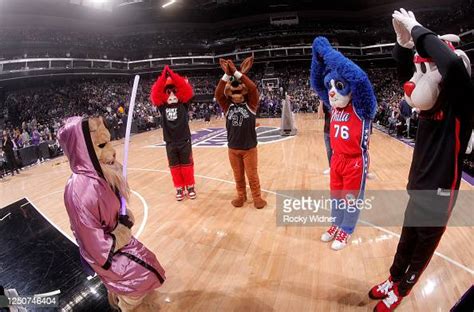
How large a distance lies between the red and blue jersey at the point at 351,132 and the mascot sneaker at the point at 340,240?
0.81m

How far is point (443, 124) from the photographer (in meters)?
1.71

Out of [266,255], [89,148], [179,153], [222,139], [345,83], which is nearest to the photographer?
[89,148]

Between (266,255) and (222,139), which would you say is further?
(222,139)

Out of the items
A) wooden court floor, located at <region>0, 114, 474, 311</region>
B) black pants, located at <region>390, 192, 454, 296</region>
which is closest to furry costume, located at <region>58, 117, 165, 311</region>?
wooden court floor, located at <region>0, 114, 474, 311</region>

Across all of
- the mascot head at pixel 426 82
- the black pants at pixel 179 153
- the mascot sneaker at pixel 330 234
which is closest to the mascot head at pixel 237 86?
the black pants at pixel 179 153

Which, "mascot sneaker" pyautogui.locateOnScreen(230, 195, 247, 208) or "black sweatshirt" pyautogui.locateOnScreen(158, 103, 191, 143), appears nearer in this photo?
"mascot sneaker" pyautogui.locateOnScreen(230, 195, 247, 208)

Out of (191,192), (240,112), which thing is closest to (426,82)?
(240,112)

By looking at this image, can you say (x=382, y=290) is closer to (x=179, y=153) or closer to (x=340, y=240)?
(x=340, y=240)

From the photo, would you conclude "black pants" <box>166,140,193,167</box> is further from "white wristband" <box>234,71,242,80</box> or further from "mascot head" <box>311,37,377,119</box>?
"mascot head" <box>311,37,377,119</box>

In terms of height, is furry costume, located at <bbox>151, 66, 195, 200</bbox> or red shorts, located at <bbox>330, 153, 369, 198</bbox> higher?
furry costume, located at <bbox>151, 66, 195, 200</bbox>

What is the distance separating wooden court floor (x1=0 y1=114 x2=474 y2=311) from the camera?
235 centimetres

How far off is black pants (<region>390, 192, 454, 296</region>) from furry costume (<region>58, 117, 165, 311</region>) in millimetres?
1676

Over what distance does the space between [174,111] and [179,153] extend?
0.61 m

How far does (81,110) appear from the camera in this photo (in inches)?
772
